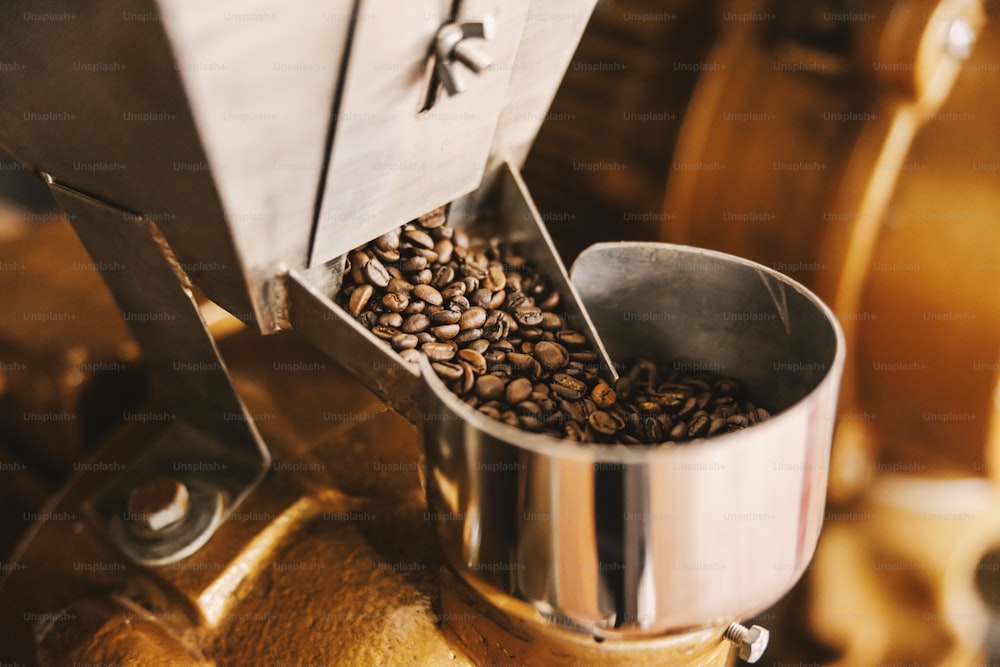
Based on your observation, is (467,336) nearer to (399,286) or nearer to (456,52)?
(399,286)

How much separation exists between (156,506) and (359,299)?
1.65 ft

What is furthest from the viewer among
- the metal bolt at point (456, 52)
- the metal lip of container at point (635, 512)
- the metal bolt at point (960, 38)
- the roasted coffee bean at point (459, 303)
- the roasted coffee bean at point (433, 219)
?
the metal bolt at point (960, 38)

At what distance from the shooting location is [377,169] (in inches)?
36.9

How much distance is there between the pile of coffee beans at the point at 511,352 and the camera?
0.98 meters

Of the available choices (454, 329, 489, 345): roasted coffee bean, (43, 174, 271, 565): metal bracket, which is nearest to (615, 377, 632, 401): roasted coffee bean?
(454, 329, 489, 345): roasted coffee bean

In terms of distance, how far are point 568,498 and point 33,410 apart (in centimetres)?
179

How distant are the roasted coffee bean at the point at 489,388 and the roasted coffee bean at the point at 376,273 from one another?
202 millimetres

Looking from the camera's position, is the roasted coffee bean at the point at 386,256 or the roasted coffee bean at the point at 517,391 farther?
the roasted coffee bean at the point at 386,256

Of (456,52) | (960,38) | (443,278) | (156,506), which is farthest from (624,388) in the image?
(960,38)

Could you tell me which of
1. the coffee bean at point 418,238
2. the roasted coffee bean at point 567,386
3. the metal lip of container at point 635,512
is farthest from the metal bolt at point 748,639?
the coffee bean at point 418,238

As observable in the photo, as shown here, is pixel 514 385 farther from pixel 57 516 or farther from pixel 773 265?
pixel 773 265

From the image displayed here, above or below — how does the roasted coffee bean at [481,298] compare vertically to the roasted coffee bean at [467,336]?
above

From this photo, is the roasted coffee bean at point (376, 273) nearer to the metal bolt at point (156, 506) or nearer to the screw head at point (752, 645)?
the metal bolt at point (156, 506)

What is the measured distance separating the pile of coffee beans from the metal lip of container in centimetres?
13
